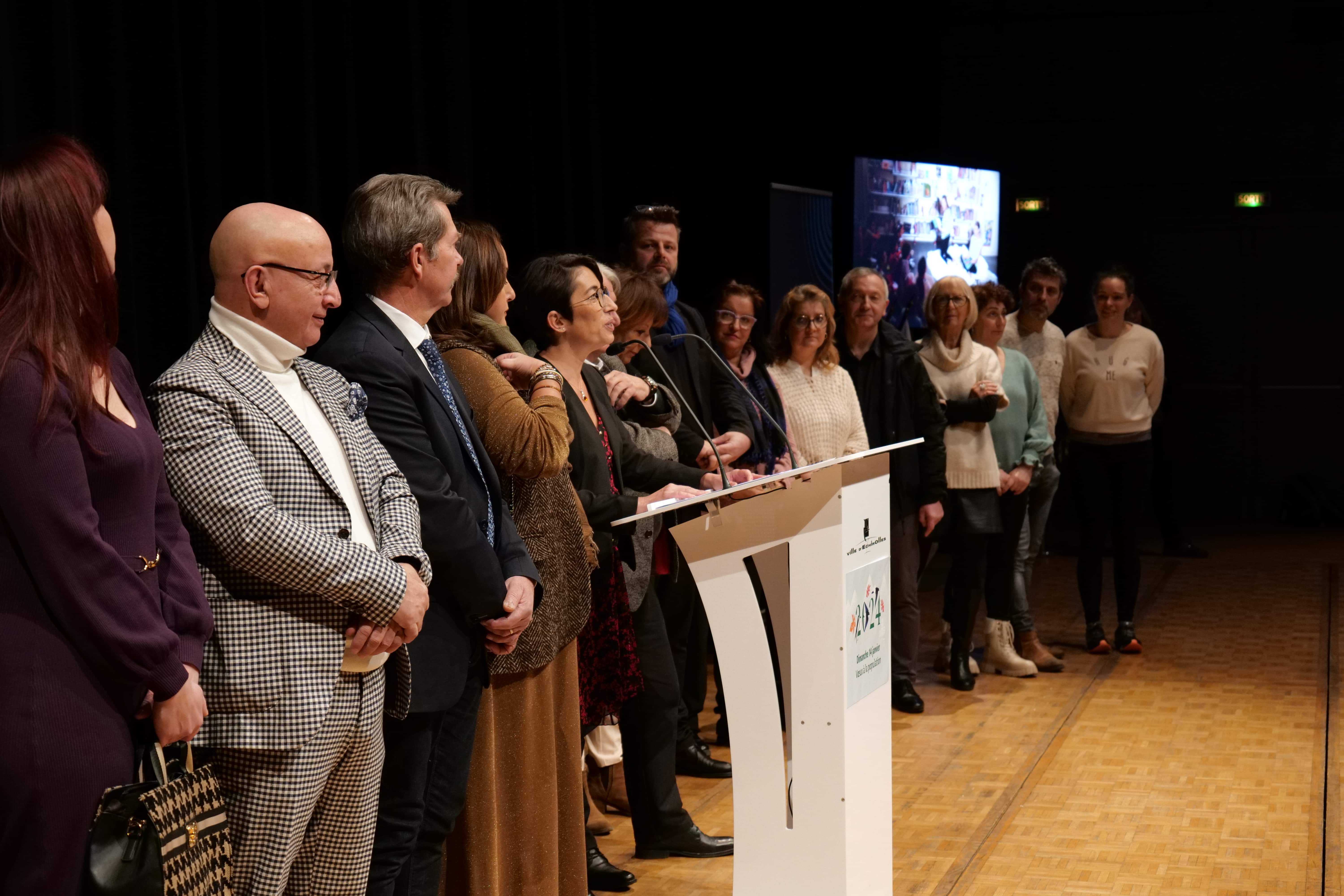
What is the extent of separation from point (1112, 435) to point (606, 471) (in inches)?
129

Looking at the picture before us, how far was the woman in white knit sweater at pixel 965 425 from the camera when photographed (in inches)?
192

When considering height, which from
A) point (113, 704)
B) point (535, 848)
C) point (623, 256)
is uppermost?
point (623, 256)

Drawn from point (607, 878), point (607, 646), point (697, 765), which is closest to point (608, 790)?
point (697, 765)

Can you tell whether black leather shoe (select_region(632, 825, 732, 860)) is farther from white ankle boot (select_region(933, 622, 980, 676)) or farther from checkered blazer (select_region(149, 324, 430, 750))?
white ankle boot (select_region(933, 622, 980, 676))

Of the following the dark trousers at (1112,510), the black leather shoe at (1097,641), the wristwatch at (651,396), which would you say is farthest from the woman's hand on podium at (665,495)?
the black leather shoe at (1097,641)

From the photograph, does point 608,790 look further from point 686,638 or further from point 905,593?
point 905,593

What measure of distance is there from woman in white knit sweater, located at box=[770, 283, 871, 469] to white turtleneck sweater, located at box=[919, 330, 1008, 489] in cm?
49

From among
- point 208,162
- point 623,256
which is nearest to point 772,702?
point 208,162

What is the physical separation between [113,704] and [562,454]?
0.98 m

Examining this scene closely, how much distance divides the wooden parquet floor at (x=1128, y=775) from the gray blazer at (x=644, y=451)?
0.69 m

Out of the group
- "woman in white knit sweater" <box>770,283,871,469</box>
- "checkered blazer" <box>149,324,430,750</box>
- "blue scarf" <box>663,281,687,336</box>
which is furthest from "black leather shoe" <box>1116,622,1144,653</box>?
"checkered blazer" <box>149,324,430,750</box>

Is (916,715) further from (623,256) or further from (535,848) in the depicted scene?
(535,848)

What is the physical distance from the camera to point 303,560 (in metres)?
1.87

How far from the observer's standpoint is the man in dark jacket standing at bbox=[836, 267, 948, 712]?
185 inches
